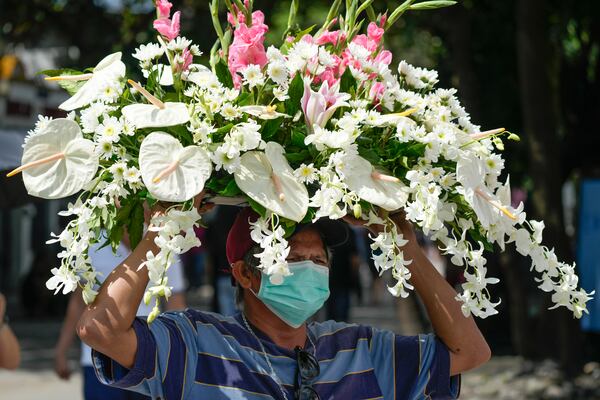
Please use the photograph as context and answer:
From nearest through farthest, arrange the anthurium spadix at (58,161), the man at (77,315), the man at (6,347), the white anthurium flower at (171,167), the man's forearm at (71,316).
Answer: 1. the white anthurium flower at (171,167)
2. the anthurium spadix at (58,161)
3. the man at (6,347)
4. the man at (77,315)
5. the man's forearm at (71,316)

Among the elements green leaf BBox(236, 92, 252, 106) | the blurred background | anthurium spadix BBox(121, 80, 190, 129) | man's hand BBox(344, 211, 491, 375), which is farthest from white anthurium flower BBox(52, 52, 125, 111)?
the blurred background

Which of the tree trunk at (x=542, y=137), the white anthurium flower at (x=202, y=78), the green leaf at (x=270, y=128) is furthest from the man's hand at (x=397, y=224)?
the tree trunk at (x=542, y=137)

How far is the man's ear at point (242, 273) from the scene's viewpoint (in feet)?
10.4

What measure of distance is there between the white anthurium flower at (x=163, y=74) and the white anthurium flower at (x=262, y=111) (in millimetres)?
272

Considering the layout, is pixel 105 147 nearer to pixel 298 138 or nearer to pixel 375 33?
pixel 298 138

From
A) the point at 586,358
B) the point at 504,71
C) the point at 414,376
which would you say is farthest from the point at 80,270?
the point at 504,71

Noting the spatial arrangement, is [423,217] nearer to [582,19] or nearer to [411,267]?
[411,267]

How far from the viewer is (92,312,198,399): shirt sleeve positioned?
2.82m

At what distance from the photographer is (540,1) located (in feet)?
32.3

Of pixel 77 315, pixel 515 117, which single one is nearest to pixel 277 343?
pixel 77 315

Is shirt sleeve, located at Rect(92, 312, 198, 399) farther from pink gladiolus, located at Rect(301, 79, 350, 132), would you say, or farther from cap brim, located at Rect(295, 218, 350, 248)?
pink gladiolus, located at Rect(301, 79, 350, 132)

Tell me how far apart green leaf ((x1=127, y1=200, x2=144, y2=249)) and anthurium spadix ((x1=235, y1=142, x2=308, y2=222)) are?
0.32 m

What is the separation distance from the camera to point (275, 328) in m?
3.14

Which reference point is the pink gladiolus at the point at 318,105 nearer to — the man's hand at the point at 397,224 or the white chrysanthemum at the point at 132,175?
the man's hand at the point at 397,224
